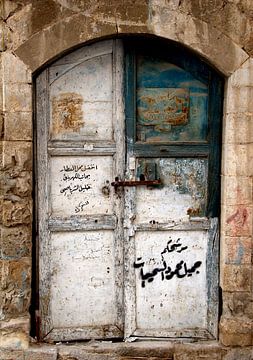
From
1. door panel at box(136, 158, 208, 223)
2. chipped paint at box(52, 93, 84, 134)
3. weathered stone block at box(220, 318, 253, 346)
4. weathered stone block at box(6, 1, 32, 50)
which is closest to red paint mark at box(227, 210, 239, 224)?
door panel at box(136, 158, 208, 223)

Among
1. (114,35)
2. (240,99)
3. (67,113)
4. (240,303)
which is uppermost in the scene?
(114,35)

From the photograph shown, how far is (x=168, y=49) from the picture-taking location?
179 inches

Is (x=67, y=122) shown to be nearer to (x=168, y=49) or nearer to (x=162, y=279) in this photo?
(x=168, y=49)

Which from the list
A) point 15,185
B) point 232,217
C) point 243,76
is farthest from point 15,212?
point 243,76

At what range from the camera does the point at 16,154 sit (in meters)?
4.34

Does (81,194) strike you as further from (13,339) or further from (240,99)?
(240,99)

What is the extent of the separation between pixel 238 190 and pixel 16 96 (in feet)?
6.18

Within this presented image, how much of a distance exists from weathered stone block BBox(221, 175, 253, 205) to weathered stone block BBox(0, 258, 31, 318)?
5.48 feet

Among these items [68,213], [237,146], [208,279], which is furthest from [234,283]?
[68,213]

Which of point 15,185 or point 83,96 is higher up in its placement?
point 83,96

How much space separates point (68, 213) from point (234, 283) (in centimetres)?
147

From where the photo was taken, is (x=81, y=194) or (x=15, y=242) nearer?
(x=15, y=242)

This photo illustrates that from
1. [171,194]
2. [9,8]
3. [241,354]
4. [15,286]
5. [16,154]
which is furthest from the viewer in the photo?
[171,194]

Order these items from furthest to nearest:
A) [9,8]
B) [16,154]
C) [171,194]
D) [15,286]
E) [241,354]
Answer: [171,194]
[241,354]
[15,286]
[16,154]
[9,8]
